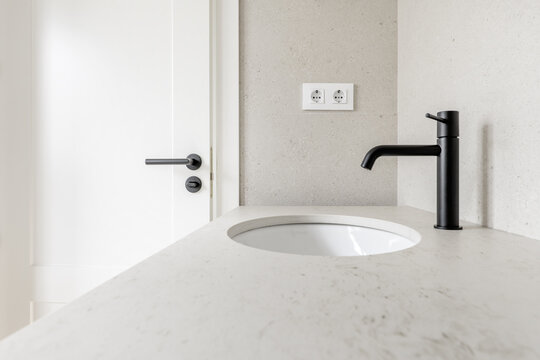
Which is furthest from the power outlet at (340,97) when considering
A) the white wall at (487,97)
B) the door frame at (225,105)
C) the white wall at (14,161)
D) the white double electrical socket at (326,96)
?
the white wall at (14,161)

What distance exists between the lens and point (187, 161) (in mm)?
1029

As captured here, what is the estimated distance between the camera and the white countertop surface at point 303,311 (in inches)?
8.0

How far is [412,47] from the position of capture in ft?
3.14

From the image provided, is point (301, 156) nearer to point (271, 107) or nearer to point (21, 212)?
point (271, 107)

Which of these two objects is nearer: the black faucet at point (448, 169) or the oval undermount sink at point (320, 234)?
the black faucet at point (448, 169)

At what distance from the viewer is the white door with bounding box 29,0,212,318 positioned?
107cm

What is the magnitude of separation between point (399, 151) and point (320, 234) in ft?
1.05

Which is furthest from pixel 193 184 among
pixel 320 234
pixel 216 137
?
pixel 320 234

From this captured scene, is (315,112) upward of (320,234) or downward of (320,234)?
upward

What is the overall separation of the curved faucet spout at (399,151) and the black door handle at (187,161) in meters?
0.63

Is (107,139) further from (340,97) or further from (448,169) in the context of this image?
(448,169)

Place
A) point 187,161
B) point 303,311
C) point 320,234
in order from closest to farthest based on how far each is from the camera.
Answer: point 303,311 < point 320,234 < point 187,161

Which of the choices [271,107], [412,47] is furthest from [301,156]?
[412,47]

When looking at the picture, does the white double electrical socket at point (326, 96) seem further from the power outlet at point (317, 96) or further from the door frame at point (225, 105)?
the door frame at point (225, 105)
